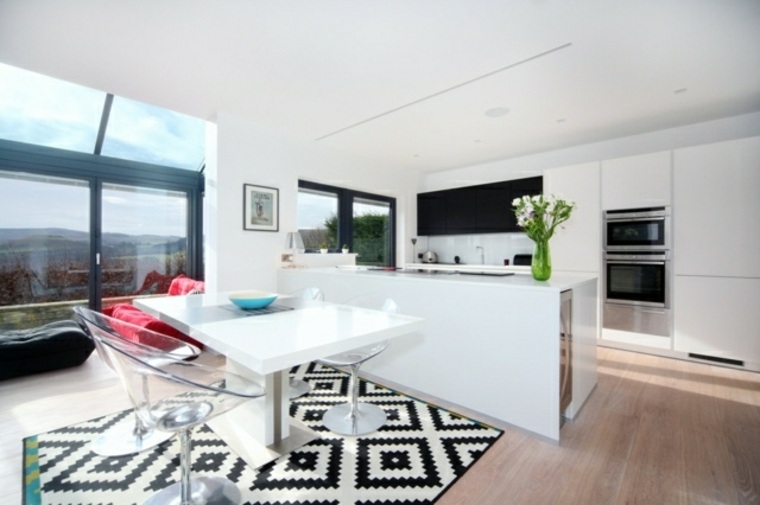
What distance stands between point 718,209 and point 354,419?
3.96 m

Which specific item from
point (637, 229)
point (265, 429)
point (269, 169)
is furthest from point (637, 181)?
point (265, 429)

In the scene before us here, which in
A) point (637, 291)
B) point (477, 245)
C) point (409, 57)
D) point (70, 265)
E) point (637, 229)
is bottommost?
point (637, 291)

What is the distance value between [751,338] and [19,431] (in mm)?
5818

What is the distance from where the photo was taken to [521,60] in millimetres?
2479

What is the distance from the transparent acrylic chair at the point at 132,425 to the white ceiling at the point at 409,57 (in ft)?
6.09

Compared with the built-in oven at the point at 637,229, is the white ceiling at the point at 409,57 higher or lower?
higher

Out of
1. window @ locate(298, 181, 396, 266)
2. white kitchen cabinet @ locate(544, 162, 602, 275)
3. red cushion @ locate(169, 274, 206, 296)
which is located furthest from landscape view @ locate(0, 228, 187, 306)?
white kitchen cabinet @ locate(544, 162, 602, 275)

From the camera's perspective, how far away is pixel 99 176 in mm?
4051

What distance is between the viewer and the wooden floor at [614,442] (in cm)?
159

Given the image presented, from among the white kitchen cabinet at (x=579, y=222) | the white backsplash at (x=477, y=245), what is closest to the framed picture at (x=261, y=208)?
the white backsplash at (x=477, y=245)

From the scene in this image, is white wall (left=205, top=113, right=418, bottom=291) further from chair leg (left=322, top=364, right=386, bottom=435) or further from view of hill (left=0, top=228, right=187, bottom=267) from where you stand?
chair leg (left=322, top=364, right=386, bottom=435)

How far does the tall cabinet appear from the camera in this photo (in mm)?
3088

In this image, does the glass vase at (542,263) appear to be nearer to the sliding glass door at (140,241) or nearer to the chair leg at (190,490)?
the chair leg at (190,490)

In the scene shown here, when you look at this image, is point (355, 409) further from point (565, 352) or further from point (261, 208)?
point (261, 208)
